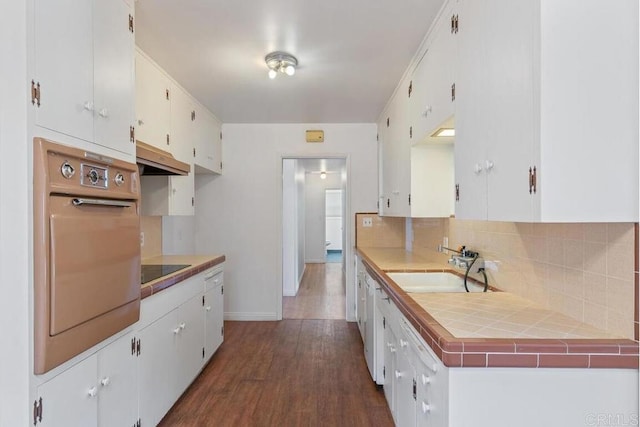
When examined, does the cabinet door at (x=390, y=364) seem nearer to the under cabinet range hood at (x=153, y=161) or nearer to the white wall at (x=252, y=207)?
the under cabinet range hood at (x=153, y=161)

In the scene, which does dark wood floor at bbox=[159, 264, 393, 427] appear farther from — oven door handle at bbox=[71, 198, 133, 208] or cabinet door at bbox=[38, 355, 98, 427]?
oven door handle at bbox=[71, 198, 133, 208]

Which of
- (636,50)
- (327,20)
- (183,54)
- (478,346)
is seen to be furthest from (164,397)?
(636,50)

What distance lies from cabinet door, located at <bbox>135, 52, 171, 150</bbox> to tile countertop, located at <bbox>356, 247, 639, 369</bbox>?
1.98 m

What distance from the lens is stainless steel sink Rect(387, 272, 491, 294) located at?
221 cm

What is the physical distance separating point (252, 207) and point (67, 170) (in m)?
2.90

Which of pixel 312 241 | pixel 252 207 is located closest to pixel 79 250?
pixel 252 207

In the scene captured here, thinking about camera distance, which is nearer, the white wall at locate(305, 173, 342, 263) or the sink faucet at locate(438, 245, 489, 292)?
the sink faucet at locate(438, 245, 489, 292)

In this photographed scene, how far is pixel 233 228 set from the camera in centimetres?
409

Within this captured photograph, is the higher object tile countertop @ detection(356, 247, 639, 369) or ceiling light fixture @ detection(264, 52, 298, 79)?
ceiling light fixture @ detection(264, 52, 298, 79)

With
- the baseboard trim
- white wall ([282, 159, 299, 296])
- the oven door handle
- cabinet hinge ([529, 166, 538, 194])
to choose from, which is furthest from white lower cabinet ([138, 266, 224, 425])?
white wall ([282, 159, 299, 296])

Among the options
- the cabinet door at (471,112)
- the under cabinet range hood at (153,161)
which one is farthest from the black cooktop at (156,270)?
the cabinet door at (471,112)

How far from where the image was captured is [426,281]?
2299mm

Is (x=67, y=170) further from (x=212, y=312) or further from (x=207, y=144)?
(x=207, y=144)

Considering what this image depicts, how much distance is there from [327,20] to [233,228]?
2.74m
